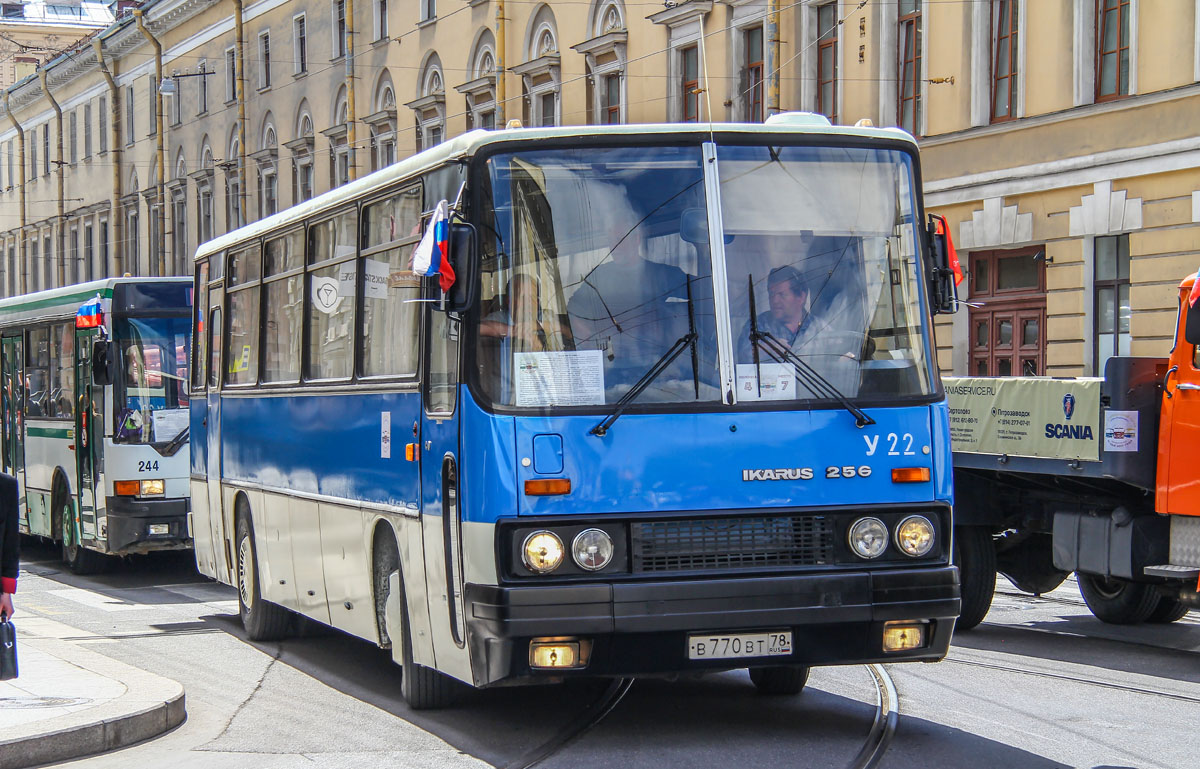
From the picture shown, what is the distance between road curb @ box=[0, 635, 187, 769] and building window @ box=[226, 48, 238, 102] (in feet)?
142

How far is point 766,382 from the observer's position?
24.9 feet

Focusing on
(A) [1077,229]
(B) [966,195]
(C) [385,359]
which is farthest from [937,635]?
(B) [966,195]

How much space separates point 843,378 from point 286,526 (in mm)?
4829

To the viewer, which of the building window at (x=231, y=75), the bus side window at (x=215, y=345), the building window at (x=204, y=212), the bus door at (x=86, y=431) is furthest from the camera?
the building window at (x=204, y=212)

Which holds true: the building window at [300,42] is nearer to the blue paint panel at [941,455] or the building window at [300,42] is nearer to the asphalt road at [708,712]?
the asphalt road at [708,712]

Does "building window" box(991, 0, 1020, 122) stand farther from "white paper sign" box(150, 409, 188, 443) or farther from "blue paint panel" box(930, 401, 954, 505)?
"blue paint panel" box(930, 401, 954, 505)

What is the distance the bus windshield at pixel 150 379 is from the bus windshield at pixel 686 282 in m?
9.41

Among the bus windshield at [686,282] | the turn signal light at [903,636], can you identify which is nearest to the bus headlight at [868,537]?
the turn signal light at [903,636]

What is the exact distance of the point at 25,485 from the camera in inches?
766

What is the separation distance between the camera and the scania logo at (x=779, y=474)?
7496 mm

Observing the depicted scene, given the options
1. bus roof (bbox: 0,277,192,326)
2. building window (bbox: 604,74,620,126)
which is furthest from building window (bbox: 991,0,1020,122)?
bus roof (bbox: 0,277,192,326)

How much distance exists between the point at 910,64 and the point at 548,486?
21.0m

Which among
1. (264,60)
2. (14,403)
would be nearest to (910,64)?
(14,403)

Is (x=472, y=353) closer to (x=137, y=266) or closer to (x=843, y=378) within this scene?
(x=843, y=378)
